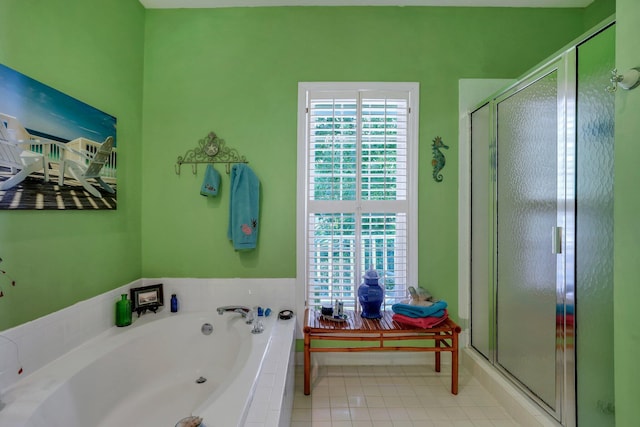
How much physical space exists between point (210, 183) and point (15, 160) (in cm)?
97

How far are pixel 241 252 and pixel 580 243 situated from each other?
1957 millimetres

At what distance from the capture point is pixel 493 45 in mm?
2180

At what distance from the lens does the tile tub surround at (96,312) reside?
125 centimetres

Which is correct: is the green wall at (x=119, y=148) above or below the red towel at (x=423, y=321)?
above

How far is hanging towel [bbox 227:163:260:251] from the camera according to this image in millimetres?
2037

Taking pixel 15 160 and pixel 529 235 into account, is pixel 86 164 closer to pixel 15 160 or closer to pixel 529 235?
pixel 15 160

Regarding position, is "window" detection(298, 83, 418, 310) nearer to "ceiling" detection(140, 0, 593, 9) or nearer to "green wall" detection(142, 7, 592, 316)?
"green wall" detection(142, 7, 592, 316)

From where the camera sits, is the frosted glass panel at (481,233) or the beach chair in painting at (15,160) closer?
the beach chair in painting at (15,160)

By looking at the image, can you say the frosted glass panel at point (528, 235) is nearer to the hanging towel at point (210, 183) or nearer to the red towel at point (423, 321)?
the red towel at point (423, 321)

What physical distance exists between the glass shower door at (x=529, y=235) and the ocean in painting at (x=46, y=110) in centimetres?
245

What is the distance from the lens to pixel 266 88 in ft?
7.05

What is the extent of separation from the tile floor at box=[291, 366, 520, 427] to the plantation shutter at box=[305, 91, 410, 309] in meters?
0.49

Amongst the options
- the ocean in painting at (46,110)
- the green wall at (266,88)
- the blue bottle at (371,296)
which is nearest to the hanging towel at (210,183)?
the green wall at (266,88)

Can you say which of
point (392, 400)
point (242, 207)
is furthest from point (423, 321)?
point (242, 207)
